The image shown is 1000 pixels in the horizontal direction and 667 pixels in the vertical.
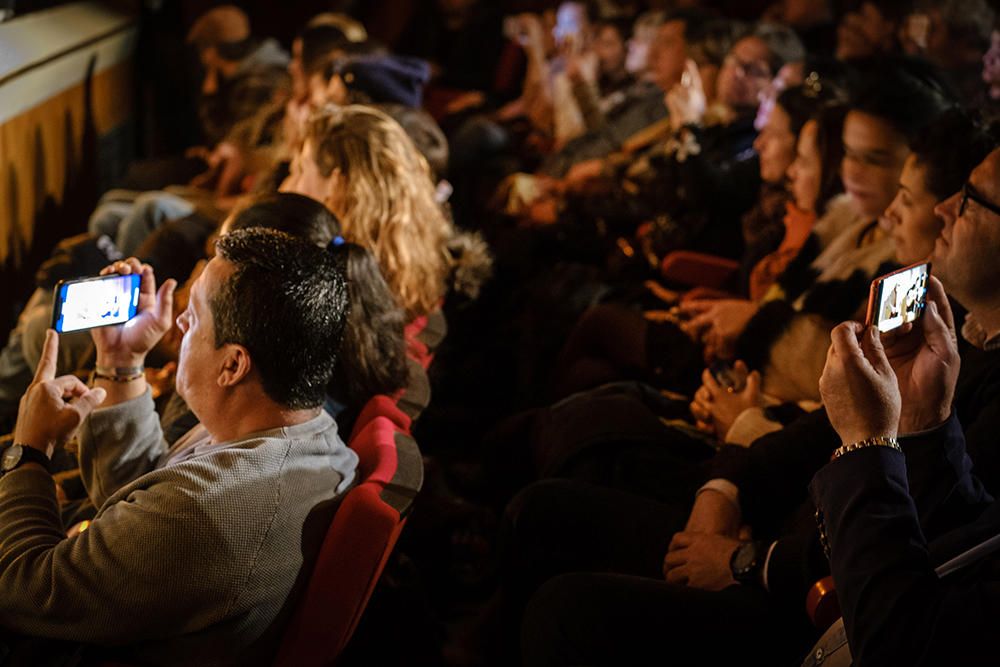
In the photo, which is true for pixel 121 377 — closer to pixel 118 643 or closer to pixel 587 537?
pixel 118 643

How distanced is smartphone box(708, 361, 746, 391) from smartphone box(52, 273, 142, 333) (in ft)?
4.05

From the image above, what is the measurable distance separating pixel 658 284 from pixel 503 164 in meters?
1.60

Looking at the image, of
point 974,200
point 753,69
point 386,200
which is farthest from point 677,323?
point 753,69

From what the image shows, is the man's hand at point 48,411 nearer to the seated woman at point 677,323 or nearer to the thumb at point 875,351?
the thumb at point 875,351

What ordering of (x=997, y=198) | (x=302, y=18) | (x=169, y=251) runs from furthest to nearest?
(x=302, y=18) → (x=169, y=251) → (x=997, y=198)

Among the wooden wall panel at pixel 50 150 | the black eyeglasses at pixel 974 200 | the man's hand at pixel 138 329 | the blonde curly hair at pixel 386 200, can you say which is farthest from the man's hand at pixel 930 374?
the wooden wall panel at pixel 50 150

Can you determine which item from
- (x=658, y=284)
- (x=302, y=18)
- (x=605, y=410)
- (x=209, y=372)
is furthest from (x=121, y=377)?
(x=302, y=18)

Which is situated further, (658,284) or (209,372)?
(658,284)

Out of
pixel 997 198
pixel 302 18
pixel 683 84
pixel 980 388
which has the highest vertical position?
pixel 997 198

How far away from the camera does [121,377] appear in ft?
5.52

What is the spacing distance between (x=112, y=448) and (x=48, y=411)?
0.15 m

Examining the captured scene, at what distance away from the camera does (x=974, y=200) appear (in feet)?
5.23

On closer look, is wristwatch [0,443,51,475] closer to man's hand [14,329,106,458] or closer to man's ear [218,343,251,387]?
man's hand [14,329,106,458]

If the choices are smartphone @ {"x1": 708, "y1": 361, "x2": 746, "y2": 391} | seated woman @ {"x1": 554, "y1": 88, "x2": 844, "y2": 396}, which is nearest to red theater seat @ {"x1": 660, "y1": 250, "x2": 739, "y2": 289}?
seated woman @ {"x1": 554, "y1": 88, "x2": 844, "y2": 396}
